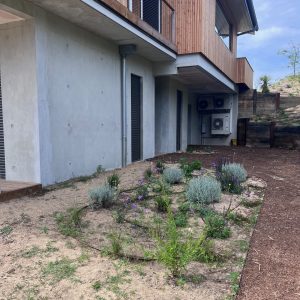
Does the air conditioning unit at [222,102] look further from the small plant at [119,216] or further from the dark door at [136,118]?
the small plant at [119,216]

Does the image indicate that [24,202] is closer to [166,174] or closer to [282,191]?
[166,174]

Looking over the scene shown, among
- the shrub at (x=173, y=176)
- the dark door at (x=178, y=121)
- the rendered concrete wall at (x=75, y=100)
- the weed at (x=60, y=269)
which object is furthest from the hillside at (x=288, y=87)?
the weed at (x=60, y=269)

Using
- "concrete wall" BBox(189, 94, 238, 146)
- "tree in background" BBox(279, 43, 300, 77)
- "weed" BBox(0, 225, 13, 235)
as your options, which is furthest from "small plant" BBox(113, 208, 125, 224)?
"tree in background" BBox(279, 43, 300, 77)

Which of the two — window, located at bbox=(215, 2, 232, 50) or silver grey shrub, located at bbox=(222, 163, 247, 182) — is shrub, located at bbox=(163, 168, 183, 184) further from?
window, located at bbox=(215, 2, 232, 50)

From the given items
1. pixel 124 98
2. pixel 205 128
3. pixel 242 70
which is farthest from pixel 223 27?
pixel 124 98

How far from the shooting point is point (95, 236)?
330 cm

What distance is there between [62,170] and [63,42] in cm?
242

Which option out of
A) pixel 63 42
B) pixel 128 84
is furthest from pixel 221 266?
pixel 128 84

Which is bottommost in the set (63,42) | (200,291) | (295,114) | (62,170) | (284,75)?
(200,291)

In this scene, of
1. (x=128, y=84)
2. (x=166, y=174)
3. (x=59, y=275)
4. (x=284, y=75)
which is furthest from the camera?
(x=284, y=75)

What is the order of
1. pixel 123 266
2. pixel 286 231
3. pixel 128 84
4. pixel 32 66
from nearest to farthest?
pixel 123 266
pixel 286 231
pixel 32 66
pixel 128 84

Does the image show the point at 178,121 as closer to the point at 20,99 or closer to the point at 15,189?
the point at 20,99

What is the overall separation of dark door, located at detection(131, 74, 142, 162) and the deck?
162 inches

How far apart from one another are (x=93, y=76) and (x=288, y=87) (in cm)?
1883
